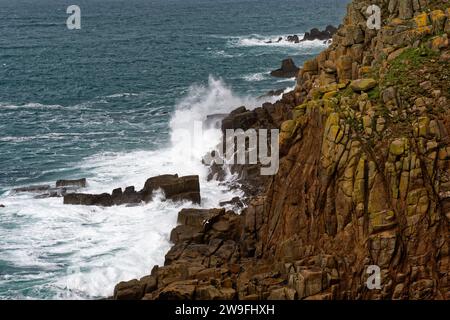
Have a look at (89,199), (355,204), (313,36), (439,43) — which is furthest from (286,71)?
(355,204)

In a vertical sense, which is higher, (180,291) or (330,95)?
(330,95)

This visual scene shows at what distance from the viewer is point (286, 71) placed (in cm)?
11206

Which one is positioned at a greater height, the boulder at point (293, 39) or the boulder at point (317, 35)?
the boulder at point (317, 35)

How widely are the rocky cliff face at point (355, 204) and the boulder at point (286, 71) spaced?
2395 inches

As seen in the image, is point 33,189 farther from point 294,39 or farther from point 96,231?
point 294,39

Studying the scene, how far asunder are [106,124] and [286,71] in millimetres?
33280

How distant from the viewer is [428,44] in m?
48.6

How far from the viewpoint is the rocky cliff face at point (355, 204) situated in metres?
41.2

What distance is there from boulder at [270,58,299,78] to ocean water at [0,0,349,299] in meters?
2.68

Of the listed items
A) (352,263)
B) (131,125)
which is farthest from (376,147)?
(131,125)

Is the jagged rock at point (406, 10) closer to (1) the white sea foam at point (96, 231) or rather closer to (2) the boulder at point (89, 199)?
(1) the white sea foam at point (96, 231)

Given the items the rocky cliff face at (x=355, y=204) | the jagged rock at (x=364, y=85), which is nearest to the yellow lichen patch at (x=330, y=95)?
the rocky cliff face at (x=355, y=204)
